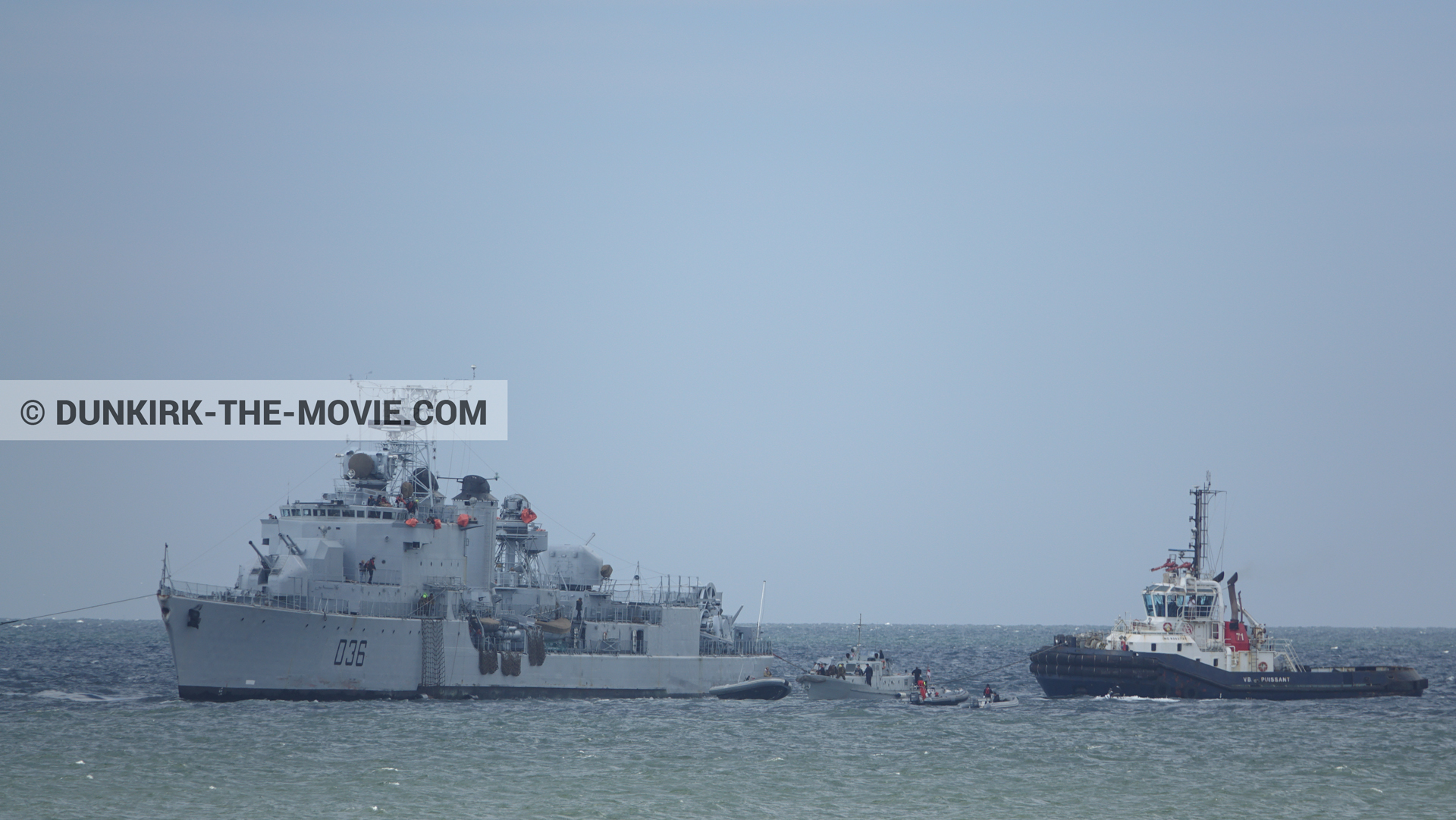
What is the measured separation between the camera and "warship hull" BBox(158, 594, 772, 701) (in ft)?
177

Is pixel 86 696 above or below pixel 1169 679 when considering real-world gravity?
below

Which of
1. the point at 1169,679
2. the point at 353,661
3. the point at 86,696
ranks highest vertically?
the point at 353,661

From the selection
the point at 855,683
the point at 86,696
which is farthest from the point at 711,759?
the point at 86,696

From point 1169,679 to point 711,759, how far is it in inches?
1061

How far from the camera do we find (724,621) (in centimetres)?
7281

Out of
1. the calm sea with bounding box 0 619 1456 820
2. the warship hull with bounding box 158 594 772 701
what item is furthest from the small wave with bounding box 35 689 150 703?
the warship hull with bounding box 158 594 772 701

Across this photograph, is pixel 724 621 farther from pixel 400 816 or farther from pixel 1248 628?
pixel 400 816

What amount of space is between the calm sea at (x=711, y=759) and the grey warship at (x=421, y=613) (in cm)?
131

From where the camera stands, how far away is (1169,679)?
65688 millimetres

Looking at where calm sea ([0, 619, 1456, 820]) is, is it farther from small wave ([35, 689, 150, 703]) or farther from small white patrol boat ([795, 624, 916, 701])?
small white patrol boat ([795, 624, 916, 701])

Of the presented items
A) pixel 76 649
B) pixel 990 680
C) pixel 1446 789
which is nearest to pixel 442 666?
pixel 1446 789

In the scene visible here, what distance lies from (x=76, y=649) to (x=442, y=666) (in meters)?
88.1

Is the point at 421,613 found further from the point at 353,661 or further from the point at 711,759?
the point at 711,759

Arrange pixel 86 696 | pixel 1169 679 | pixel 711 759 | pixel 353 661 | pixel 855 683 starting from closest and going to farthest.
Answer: pixel 711 759
pixel 353 661
pixel 86 696
pixel 855 683
pixel 1169 679
